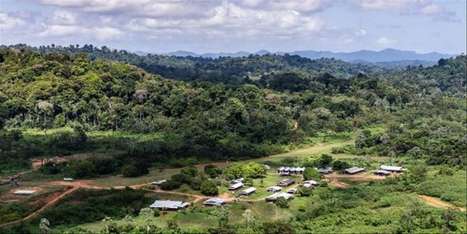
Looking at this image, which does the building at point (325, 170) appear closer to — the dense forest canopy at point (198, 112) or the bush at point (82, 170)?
the dense forest canopy at point (198, 112)

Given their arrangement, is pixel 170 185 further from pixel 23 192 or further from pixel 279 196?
pixel 23 192

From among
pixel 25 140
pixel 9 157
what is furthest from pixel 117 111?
pixel 9 157

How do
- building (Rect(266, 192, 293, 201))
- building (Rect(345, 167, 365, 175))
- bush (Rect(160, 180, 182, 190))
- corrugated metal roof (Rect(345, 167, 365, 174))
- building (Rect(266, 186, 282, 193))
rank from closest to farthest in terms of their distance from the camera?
building (Rect(266, 192, 293, 201)) < bush (Rect(160, 180, 182, 190)) < building (Rect(266, 186, 282, 193)) < building (Rect(345, 167, 365, 175)) < corrugated metal roof (Rect(345, 167, 365, 174))

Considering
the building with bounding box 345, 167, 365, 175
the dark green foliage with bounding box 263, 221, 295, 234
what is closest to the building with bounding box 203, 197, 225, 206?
the dark green foliage with bounding box 263, 221, 295, 234

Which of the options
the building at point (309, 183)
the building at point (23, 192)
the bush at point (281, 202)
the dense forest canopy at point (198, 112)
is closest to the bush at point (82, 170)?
the building at point (23, 192)

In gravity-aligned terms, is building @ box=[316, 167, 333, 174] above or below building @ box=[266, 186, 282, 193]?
below

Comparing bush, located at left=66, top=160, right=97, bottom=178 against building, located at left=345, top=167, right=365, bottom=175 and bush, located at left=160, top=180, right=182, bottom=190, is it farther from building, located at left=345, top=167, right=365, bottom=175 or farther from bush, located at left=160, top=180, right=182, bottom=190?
building, located at left=345, top=167, right=365, bottom=175

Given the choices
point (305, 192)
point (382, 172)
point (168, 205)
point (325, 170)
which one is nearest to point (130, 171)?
point (168, 205)

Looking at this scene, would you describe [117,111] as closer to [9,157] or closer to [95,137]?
[95,137]
